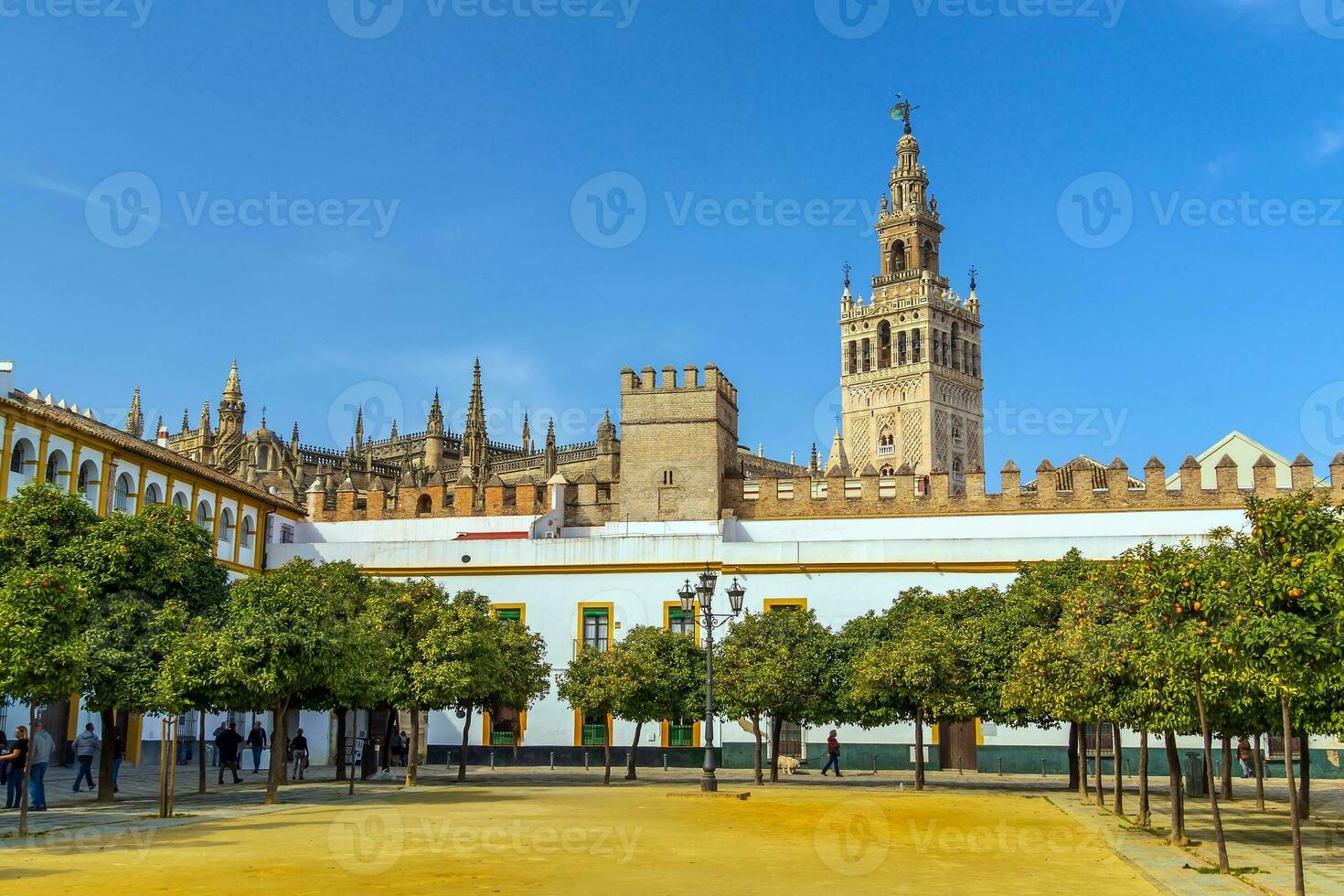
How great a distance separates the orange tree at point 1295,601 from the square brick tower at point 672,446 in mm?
33408

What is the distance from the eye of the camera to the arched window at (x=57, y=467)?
31.9m

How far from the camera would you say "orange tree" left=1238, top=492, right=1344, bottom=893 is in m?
11.6

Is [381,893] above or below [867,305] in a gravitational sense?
below

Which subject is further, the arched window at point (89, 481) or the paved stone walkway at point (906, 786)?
the arched window at point (89, 481)

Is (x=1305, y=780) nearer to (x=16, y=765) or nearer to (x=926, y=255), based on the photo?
(x=16, y=765)

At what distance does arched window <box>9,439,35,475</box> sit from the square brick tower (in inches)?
821

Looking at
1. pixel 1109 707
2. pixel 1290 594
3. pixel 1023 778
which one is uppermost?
pixel 1290 594

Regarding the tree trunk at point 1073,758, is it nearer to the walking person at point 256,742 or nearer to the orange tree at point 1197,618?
the orange tree at point 1197,618

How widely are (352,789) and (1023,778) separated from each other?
697 inches

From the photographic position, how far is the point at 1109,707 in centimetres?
1750

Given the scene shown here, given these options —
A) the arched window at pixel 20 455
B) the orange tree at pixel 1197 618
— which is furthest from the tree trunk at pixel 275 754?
the orange tree at pixel 1197 618

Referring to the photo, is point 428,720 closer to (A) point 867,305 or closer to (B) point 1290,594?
(B) point 1290,594

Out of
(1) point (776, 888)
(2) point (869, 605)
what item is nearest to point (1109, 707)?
(1) point (776, 888)

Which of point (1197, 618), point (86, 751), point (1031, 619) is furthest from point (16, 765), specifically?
point (1031, 619)
